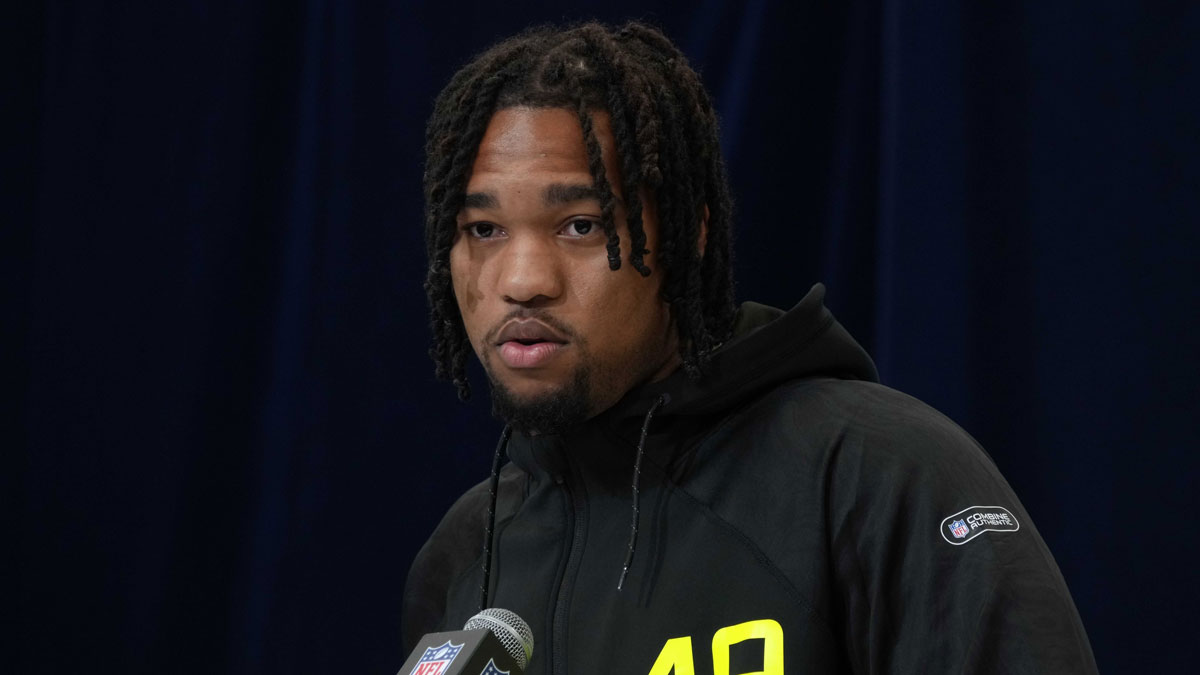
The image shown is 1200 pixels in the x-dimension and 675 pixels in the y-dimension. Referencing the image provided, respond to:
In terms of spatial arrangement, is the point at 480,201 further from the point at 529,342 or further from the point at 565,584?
the point at 565,584

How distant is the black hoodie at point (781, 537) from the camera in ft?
3.79

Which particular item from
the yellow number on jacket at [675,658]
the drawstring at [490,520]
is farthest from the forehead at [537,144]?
the yellow number on jacket at [675,658]

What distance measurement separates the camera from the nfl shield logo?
1.17m

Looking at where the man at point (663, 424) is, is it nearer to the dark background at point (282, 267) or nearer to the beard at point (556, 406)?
A: the beard at point (556, 406)

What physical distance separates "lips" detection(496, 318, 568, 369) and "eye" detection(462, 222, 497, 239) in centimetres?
10

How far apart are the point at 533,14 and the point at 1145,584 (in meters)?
1.20

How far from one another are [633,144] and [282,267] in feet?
3.62

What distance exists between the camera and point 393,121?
235 centimetres

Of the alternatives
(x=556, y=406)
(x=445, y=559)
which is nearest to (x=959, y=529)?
(x=556, y=406)

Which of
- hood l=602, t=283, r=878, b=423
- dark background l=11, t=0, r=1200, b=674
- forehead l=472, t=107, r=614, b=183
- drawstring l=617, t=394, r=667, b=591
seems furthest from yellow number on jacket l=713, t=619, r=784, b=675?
dark background l=11, t=0, r=1200, b=674

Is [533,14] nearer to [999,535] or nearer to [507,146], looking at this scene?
[507,146]

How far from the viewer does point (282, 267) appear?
2.35 metres

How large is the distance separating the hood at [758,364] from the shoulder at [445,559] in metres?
0.28

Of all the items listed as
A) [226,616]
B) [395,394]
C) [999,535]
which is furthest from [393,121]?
[999,535]
